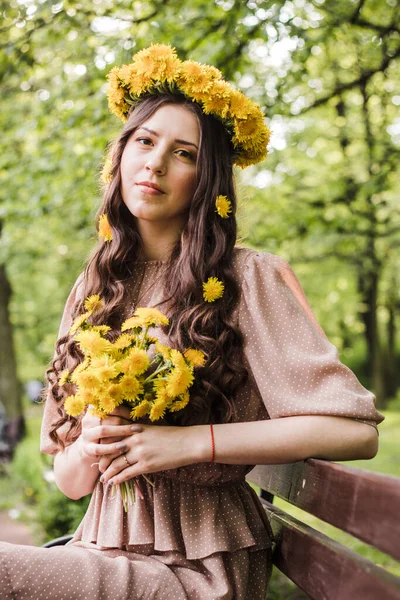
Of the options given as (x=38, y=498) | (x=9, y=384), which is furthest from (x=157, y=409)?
(x=9, y=384)

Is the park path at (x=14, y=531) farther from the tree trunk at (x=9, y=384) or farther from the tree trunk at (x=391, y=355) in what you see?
the tree trunk at (x=391, y=355)

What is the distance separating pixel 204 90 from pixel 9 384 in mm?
11789

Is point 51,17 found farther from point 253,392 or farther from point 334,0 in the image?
point 253,392

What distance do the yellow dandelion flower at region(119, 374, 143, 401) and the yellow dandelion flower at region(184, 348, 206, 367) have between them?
0.63 ft

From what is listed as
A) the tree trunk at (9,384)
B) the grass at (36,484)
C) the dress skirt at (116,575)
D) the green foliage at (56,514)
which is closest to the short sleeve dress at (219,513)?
the dress skirt at (116,575)

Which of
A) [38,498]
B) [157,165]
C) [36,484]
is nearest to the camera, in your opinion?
[157,165]

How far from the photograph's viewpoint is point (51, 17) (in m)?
4.96

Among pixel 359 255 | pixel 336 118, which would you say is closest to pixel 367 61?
pixel 336 118

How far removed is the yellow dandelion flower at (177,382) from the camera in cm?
189

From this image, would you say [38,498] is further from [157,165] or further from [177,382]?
[177,382]

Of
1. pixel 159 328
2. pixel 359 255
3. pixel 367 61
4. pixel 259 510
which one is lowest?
pixel 359 255

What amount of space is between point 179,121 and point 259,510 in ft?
4.34

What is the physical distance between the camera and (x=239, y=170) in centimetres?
328

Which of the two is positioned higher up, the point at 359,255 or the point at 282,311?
the point at 282,311
